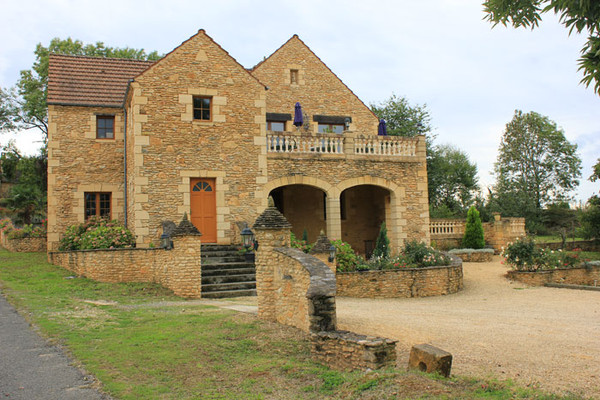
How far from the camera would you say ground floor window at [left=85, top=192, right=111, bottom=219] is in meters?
18.2

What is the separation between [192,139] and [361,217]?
8.23m

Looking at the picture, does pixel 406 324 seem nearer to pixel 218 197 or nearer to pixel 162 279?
pixel 162 279

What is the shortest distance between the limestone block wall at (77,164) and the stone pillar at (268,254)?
425 inches

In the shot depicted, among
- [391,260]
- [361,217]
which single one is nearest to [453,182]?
[361,217]

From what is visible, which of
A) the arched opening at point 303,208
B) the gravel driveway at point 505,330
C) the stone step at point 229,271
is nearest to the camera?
the gravel driveway at point 505,330

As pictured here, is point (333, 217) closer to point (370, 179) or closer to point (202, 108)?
point (370, 179)

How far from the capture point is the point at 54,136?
17828 millimetres

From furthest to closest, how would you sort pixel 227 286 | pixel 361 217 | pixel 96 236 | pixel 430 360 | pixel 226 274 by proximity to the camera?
pixel 361 217, pixel 96 236, pixel 226 274, pixel 227 286, pixel 430 360

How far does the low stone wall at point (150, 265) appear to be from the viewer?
11.9 m

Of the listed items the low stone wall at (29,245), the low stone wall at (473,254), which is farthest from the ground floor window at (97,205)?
the low stone wall at (473,254)

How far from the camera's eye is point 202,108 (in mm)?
16656

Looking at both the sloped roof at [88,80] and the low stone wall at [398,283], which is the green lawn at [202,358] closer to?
the low stone wall at [398,283]

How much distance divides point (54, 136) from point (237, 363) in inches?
567

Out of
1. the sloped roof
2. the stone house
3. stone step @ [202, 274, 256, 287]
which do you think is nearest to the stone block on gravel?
stone step @ [202, 274, 256, 287]
